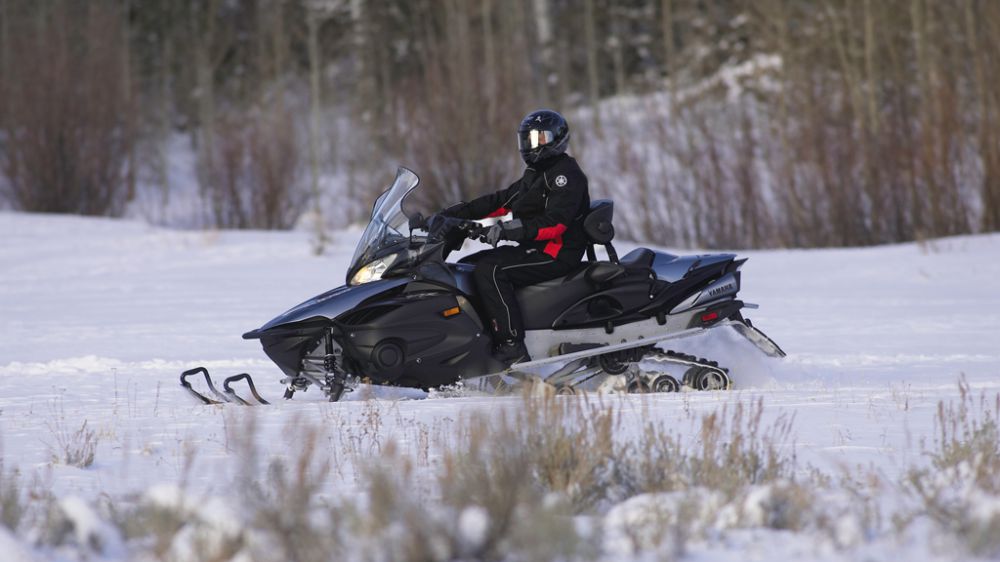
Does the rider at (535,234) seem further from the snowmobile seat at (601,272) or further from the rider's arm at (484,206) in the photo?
the rider's arm at (484,206)

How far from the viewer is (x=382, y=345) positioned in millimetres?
6961

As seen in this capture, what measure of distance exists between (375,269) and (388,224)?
289mm

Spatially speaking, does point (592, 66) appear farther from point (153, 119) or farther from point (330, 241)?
point (330, 241)

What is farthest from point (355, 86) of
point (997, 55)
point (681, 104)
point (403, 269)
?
point (403, 269)

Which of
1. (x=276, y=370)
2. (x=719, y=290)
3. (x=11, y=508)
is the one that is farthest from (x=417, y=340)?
(x=11, y=508)

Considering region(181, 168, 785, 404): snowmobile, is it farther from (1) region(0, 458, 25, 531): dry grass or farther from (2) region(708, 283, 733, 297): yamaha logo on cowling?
(1) region(0, 458, 25, 531): dry grass

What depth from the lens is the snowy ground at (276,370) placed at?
5262mm

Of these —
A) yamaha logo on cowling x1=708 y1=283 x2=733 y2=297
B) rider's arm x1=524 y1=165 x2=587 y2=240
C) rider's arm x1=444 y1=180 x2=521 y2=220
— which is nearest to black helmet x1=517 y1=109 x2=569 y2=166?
rider's arm x1=524 y1=165 x2=587 y2=240

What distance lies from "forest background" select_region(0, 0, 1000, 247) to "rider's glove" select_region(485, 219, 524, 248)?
31.9 feet

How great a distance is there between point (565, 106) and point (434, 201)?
32.6ft

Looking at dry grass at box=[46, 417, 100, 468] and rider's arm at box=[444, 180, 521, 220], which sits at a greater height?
rider's arm at box=[444, 180, 521, 220]

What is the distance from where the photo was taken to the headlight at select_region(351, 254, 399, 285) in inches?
277

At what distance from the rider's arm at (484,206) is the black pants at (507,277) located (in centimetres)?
41

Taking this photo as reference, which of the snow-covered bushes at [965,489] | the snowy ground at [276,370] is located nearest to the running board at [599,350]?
the snowy ground at [276,370]
